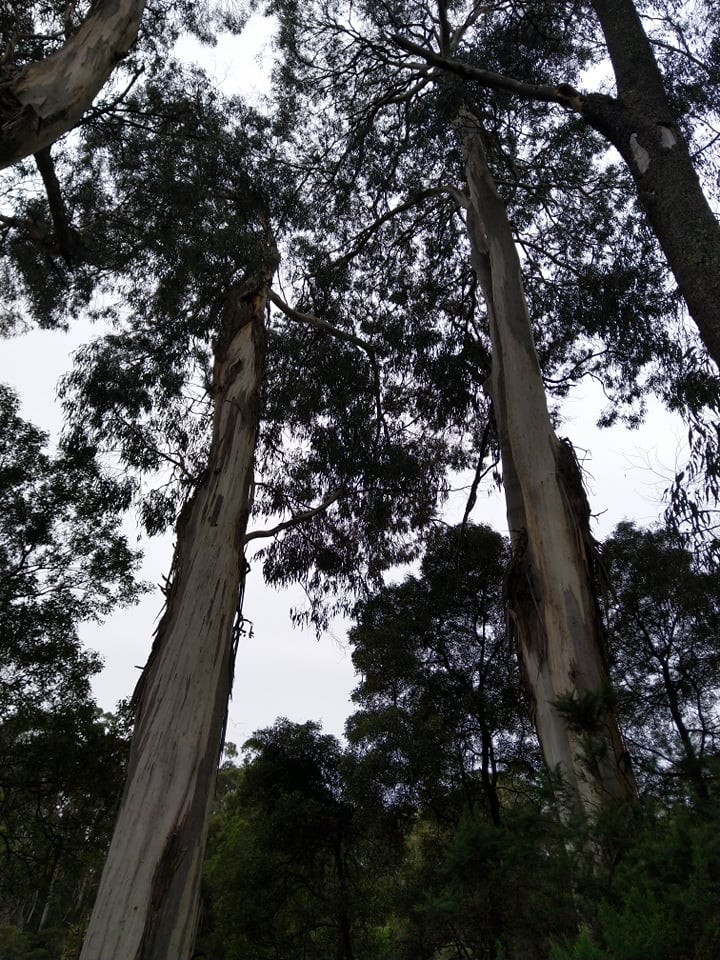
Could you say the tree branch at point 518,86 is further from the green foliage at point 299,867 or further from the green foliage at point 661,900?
the green foliage at point 299,867

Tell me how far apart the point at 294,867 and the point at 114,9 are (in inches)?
383

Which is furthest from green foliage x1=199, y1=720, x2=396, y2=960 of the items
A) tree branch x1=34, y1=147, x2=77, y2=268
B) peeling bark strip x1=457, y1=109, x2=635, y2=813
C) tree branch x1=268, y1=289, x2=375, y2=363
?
tree branch x1=34, y1=147, x2=77, y2=268

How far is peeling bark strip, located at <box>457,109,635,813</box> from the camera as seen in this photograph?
3070mm

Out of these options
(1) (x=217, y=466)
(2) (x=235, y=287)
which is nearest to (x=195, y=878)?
(1) (x=217, y=466)

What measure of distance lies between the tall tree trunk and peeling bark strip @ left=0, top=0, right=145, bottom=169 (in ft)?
9.38

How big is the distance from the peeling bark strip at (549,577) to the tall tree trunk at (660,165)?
4.21 feet

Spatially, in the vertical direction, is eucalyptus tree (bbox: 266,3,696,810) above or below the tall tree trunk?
above

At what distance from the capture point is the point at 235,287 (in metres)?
6.74

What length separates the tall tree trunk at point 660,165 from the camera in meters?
3.46

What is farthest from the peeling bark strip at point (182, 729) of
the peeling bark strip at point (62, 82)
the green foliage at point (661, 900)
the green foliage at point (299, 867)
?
the green foliage at point (299, 867)

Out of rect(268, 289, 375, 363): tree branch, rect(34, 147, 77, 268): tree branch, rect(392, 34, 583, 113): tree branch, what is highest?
rect(268, 289, 375, 363): tree branch

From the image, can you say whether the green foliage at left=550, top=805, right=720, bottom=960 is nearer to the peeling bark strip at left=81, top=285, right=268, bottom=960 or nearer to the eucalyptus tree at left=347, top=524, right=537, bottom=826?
the peeling bark strip at left=81, top=285, right=268, bottom=960

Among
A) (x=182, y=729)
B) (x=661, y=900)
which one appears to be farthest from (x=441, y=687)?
(x=661, y=900)

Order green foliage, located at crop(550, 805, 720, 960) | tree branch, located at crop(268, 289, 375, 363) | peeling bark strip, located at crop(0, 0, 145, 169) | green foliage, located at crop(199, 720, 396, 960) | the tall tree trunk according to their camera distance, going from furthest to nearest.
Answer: green foliage, located at crop(199, 720, 396, 960)
tree branch, located at crop(268, 289, 375, 363)
the tall tree trunk
peeling bark strip, located at crop(0, 0, 145, 169)
green foliage, located at crop(550, 805, 720, 960)
